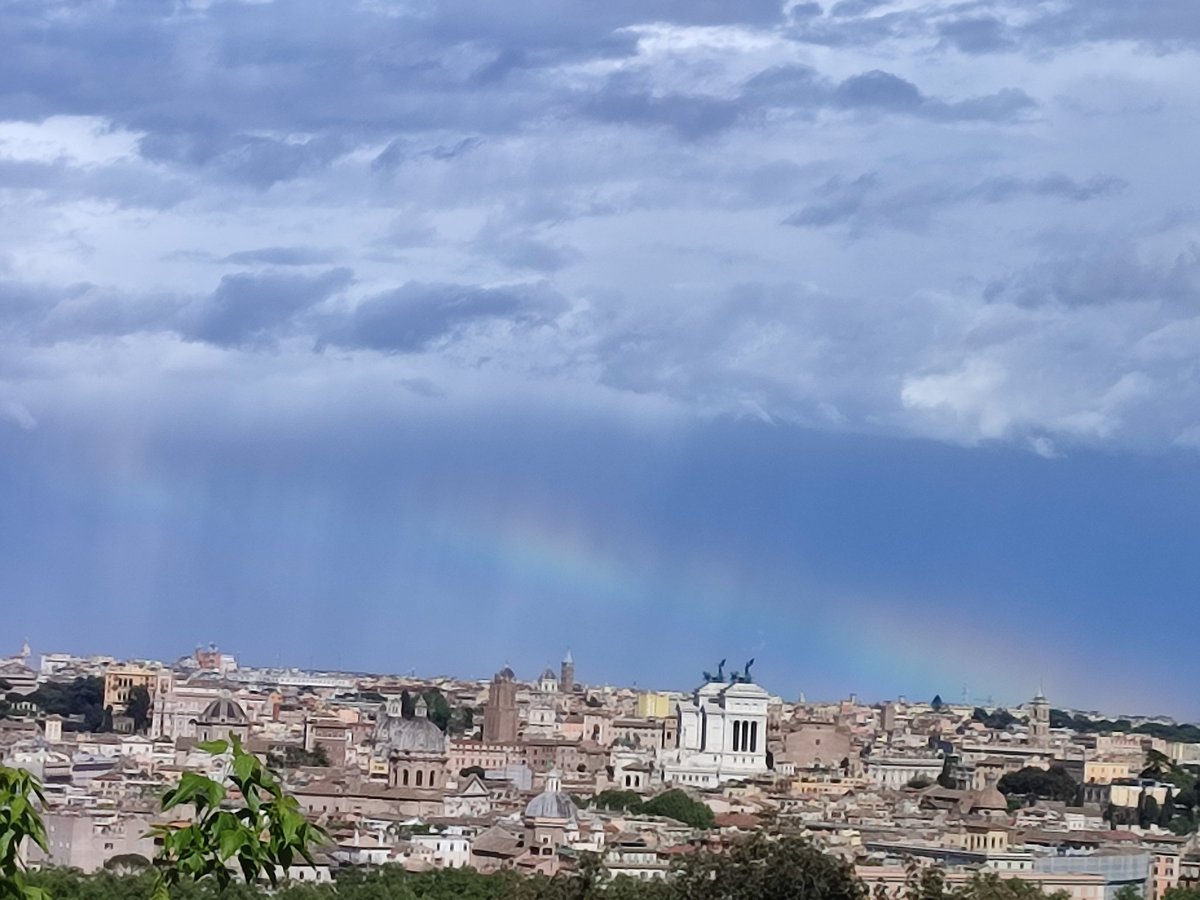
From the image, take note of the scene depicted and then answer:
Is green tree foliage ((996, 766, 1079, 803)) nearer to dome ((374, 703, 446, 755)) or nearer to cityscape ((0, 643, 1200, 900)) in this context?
cityscape ((0, 643, 1200, 900))

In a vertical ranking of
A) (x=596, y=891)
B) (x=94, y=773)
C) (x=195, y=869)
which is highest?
(x=94, y=773)

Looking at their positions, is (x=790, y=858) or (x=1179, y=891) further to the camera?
(x=1179, y=891)

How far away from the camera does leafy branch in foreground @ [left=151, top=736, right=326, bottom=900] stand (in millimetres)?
6680

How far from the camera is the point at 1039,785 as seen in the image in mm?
100688

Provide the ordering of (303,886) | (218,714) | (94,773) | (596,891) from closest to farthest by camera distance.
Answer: (596,891), (303,886), (94,773), (218,714)

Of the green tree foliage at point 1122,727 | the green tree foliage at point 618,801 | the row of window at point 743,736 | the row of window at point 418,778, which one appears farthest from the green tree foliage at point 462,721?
the green tree foliage at point 1122,727

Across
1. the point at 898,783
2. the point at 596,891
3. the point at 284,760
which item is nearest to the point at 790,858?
the point at 596,891

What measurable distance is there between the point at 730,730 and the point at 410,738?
18.1 m

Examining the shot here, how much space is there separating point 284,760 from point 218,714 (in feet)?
48.8

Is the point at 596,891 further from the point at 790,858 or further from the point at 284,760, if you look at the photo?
the point at 284,760

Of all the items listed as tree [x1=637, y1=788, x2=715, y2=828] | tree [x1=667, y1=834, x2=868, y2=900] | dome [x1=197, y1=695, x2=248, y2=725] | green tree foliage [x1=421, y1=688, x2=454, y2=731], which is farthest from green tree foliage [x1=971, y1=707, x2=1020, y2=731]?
tree [x1=667, y1=834, x2=868, y2=900]

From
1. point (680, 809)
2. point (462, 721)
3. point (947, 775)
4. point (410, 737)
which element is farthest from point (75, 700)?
point (680, 809)

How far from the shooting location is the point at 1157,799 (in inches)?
3637

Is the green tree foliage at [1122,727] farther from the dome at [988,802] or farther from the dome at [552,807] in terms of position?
the dome at [552,807]
